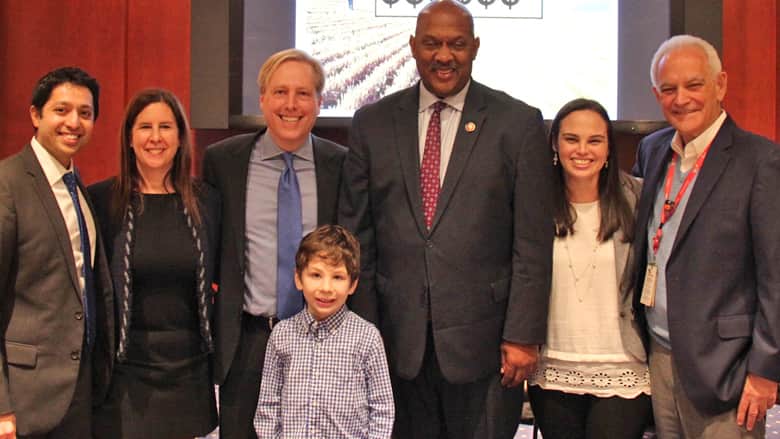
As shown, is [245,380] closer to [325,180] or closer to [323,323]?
[323,323]

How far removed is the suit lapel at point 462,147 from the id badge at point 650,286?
0.67 meters

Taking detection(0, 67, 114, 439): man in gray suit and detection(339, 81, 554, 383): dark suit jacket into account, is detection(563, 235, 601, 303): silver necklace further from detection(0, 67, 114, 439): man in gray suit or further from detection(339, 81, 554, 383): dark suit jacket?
detection(0, 67, 114, 439): man in gray suit

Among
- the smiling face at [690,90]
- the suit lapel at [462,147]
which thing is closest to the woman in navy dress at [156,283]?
the suit lapel at [462,147]

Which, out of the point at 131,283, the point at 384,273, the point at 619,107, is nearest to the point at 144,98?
the point at 131,283

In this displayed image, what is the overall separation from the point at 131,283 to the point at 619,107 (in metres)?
2.77

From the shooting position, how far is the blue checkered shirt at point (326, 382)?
2.30 m

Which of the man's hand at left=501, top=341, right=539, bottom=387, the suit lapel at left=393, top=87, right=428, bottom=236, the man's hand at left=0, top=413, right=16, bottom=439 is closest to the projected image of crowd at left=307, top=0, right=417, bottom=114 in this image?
the suit lapel at left=393, top=87, right=428, bottom=236

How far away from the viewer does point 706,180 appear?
2320mm

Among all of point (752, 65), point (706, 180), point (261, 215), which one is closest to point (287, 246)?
point (261, 215)

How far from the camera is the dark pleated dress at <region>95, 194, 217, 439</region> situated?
246 cm

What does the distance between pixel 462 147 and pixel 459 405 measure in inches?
32.8

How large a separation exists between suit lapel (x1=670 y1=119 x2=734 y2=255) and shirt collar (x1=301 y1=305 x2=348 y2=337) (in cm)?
104

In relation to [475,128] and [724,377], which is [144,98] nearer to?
[475,128]

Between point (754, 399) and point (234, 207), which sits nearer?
point (754, 399)
